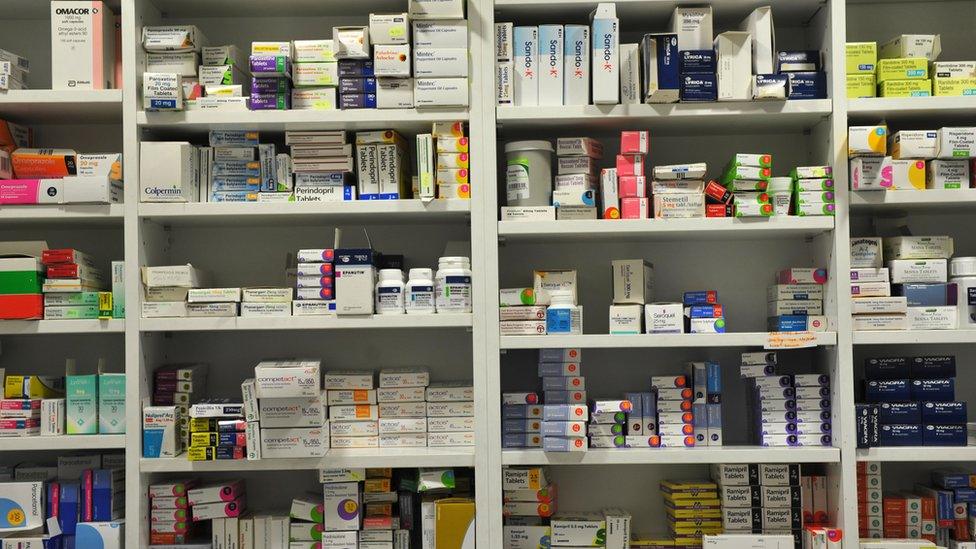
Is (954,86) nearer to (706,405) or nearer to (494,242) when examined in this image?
(706,405)

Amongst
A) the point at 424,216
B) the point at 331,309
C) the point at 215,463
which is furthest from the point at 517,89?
the point at 215,463

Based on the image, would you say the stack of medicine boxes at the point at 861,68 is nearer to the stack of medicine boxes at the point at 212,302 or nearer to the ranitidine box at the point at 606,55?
the ranitidine box at the point at 606,55

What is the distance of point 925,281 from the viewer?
3467mm

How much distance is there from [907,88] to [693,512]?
191cm

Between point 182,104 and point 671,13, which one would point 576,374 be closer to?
point 671,13

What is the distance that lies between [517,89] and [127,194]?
160 centimetres

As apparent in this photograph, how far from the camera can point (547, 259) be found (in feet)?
12.6

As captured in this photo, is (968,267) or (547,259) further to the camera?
(547,259)

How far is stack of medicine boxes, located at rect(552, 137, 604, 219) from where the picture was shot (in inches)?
136

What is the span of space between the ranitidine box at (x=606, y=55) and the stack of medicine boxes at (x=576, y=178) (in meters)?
0.20

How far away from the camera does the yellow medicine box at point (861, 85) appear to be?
11.5 ft

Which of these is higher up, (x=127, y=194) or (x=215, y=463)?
(x=127, y=194)

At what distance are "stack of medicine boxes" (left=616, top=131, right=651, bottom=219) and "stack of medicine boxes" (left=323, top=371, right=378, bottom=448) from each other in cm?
125

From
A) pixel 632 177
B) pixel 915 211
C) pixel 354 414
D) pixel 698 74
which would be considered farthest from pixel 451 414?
pixel 915 211
